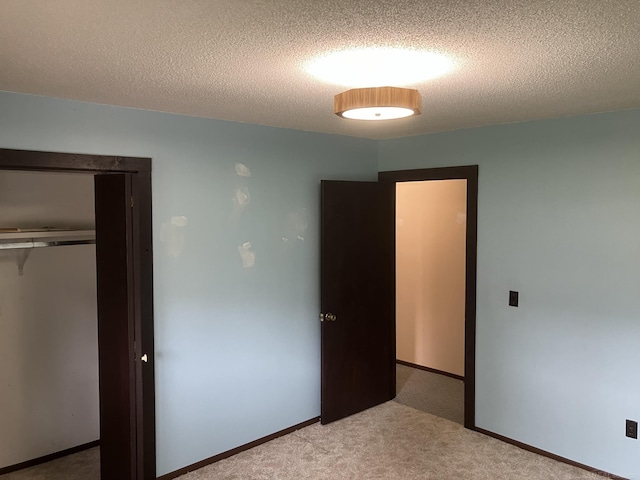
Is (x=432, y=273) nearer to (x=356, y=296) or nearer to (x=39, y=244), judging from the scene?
(x=356, y=296)

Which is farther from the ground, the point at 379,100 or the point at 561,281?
the point at 379,100

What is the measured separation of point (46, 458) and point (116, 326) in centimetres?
140

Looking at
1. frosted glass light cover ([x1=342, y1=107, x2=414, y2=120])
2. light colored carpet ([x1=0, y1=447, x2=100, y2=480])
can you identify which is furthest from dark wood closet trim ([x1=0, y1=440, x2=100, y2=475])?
frosted glass light cover ([x1=342, y1=107, x2=414, y2=120])

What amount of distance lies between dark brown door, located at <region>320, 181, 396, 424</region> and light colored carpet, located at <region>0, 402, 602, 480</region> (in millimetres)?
372

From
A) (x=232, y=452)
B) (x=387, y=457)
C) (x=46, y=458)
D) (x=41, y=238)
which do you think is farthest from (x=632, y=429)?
(x=41, y=238)

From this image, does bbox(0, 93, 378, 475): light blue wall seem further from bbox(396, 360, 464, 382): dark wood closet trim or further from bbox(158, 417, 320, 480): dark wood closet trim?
bbox(396, 360, 464, 382): dark wood closet trim

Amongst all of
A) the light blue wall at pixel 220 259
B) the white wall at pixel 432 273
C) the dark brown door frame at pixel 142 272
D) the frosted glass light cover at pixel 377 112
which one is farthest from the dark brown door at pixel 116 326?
the white wall at pixel 432 273

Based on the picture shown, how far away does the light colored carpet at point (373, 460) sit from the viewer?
3256 millimetres

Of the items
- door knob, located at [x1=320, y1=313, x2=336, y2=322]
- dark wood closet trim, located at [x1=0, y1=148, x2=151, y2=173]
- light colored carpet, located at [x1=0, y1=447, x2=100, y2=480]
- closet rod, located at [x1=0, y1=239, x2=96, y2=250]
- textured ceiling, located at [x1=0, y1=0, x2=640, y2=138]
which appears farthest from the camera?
door knob, located at [x1=320, y1=313, x2=336, y2=322]

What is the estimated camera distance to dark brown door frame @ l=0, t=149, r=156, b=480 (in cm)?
284

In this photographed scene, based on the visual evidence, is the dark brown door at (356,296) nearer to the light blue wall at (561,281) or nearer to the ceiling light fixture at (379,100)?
the light blue wall at (561,281)

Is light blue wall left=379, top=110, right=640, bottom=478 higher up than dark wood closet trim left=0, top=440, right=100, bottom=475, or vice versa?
light blue wall left=379, top=110, right=640, bottom=478

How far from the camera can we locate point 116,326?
2.94 meters

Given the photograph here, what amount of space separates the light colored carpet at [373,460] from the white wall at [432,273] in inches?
52.3
